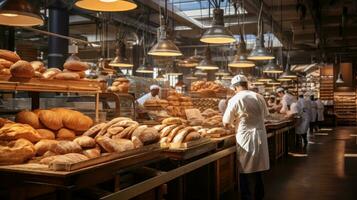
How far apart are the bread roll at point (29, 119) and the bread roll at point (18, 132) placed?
16 cm

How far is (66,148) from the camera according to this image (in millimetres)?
2494

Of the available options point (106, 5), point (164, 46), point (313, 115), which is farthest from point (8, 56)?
point (313, 115)

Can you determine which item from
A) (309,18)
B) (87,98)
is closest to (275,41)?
(309,18)

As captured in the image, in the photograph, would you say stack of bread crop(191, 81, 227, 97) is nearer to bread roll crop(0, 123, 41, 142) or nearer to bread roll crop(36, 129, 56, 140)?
bread roll crop(36, 129, 56, 140)

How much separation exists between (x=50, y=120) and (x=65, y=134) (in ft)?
0.50

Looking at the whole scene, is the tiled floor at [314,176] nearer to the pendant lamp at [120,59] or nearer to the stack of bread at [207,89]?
the stack of bread at [207,89]

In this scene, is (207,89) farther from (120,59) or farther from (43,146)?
(43,146)

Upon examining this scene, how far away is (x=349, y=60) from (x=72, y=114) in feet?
70.7

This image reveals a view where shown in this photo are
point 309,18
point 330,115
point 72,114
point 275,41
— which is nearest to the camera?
point 72,114

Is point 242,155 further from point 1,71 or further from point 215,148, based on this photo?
point 1,71

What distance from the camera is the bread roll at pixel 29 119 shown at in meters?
2.88

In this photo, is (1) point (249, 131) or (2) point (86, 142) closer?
(2) point (86, 142)

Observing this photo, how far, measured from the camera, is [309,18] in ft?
35.1

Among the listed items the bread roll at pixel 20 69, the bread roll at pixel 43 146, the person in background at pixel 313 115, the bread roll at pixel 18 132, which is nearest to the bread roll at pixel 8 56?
the bread roll at pixel 20 69
